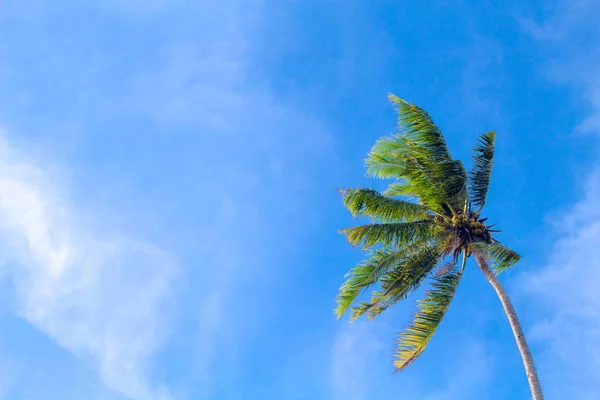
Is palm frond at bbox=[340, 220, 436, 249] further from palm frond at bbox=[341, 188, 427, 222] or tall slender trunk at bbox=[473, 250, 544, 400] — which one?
tall slender trunk at bbox=[473, 250, 544, 400]

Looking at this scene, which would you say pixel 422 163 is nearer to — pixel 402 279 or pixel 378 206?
pixel 378 206

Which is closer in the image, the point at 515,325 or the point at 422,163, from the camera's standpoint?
the point at 515,325

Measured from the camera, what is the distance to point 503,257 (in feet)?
60.6

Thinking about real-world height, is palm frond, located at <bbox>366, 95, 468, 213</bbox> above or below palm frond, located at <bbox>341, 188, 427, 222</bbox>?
above

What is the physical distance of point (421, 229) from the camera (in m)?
17.9

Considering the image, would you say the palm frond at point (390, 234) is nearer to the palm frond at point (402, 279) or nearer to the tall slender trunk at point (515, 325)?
the palm frond at point (402, 279)

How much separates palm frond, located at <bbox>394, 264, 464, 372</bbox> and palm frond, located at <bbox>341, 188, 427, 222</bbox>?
2.18 m

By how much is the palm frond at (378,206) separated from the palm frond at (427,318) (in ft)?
7.16

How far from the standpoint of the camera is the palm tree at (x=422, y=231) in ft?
57.7

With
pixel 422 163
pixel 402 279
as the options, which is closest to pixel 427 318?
pixel 402 279

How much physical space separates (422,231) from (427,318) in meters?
2.59

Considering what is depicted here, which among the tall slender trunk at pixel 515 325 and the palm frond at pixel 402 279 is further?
the palm frond at pixel 402 279

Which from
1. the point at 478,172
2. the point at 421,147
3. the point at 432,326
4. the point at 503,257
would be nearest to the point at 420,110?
the point at 421,147

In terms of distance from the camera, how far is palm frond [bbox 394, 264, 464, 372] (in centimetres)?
1641
